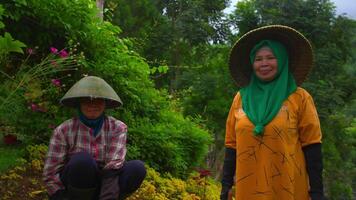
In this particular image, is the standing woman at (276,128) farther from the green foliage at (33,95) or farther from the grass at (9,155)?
Answer: the grass at (9,155)

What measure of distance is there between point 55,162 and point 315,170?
5.43 ft

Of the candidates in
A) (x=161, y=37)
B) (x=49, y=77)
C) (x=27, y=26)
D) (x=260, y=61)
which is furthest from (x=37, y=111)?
(x=161, y=37)

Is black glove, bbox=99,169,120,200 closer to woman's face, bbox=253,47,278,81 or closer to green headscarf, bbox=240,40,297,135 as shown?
green headscarf, bbox=240,40,297,135

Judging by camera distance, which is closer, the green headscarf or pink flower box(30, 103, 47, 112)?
the green headscarf

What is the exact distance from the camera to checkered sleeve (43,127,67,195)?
343 cm

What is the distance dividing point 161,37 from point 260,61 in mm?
17920

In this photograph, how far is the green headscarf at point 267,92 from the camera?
291 centimetres

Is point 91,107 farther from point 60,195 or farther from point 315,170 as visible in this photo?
point 315,170

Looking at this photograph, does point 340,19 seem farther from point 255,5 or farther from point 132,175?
point 132,175

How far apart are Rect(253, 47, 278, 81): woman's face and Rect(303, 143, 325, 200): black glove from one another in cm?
45

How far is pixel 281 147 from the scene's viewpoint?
2.86 meters

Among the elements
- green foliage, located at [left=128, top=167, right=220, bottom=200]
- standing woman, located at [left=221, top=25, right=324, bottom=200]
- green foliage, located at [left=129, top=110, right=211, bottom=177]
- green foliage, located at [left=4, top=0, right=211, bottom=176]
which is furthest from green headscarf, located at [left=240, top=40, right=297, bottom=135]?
green foliage, located at [left=129, top=110, right=211, bottom=177]

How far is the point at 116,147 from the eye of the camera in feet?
11.8

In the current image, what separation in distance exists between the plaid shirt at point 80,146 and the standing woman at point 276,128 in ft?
2.81
